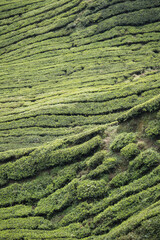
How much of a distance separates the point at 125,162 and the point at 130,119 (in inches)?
171

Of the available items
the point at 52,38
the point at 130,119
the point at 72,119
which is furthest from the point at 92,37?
the point at 130,119

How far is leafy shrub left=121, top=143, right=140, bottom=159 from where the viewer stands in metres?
19.5

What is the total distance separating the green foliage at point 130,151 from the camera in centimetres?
1953

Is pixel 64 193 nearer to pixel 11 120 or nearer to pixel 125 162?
pixel 125 162

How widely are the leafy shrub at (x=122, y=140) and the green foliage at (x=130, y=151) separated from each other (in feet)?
1.52

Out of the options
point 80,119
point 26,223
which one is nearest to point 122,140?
point 26,223

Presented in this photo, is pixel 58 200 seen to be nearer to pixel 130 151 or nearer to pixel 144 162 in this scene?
pixel 130 151

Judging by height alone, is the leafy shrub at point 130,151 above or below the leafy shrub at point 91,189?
above

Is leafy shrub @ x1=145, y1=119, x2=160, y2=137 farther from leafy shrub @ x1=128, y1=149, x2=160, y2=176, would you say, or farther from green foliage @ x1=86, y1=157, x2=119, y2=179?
green foliage @ x1=86, y1=157, x2=119, y2=179

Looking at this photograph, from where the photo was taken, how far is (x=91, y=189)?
63.6 feet

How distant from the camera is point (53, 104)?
1474 inches

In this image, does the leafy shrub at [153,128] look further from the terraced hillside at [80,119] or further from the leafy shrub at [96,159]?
the leafy shrub at [96,159]

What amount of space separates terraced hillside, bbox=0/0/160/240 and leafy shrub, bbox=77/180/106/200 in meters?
0.08

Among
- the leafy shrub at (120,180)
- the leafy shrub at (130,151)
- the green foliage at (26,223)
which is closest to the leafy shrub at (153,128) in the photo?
the leafy shrub at (130,151)
